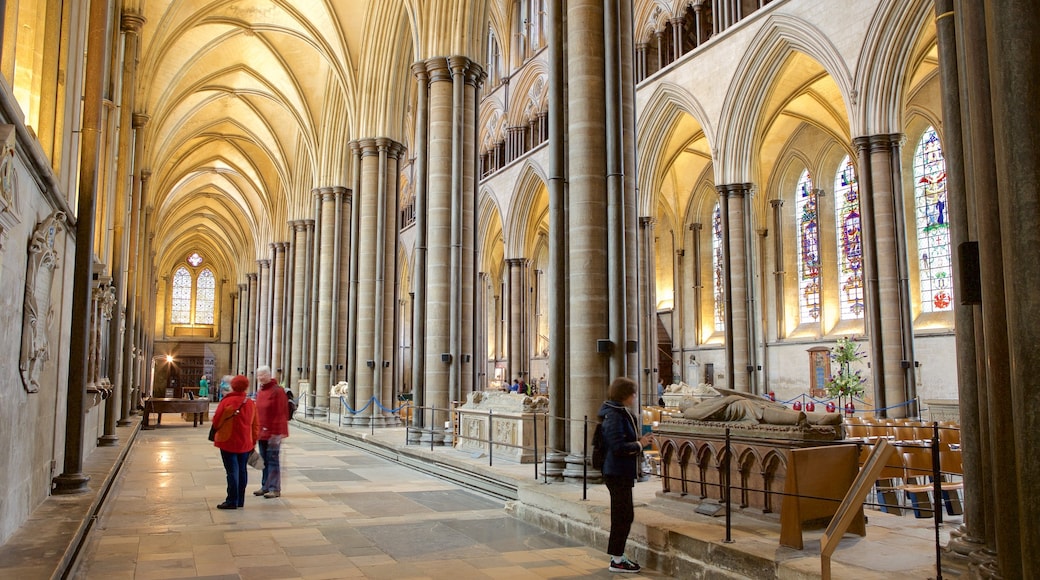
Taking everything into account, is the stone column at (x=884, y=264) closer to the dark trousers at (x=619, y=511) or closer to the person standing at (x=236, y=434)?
the dark trousers at (x=619, y=511)

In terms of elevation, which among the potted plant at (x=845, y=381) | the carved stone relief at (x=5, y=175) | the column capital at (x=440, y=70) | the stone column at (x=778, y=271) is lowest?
the potted plant at (x=845, y=381)

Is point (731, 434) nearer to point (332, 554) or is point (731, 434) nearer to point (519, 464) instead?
point (332, 554)

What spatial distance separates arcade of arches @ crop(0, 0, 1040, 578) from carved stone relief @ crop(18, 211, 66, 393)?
36 millimetres

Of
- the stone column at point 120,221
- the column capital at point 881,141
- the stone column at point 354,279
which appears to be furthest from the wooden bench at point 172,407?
the column capital at point 881,141

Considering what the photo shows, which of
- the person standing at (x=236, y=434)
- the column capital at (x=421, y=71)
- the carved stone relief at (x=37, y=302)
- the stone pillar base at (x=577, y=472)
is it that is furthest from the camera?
the column capital at (x=421, y=71)

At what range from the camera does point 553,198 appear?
895cm

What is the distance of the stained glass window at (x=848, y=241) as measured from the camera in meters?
21.9

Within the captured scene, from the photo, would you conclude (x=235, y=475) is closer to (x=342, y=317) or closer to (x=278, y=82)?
(x=342, y=317)

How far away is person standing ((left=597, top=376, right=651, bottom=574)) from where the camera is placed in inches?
205

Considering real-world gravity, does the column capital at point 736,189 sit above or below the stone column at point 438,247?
above

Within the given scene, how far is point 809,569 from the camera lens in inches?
163

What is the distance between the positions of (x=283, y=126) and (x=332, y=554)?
26.7 metres

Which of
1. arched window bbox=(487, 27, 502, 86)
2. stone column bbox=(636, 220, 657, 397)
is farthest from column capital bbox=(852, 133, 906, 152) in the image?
arched window bbox=(487, 27, 502, 86)

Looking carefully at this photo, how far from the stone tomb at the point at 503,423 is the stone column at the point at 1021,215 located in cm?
675
